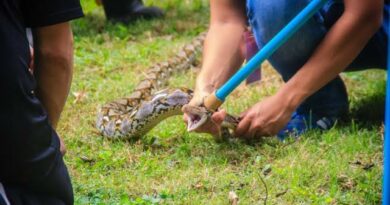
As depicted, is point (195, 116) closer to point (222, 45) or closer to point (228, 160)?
point (228, 160)

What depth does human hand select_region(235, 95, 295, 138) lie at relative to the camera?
350 centimetres

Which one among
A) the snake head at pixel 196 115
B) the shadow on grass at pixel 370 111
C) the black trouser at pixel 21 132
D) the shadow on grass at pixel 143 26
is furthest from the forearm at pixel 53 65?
the shadow on grass at pixel 143 26

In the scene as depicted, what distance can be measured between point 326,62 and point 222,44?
563 mm

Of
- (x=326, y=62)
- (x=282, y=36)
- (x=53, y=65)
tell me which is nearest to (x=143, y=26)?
(x=326, y=62)

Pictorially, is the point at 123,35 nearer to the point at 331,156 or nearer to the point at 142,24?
the point at 142,24

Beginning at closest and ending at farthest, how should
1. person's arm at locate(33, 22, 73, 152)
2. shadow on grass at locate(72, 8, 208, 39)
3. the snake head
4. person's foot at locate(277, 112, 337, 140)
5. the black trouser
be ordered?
1. the black trouser
2. person's arm at locate(33, 22, 73, 152)
3. the snake head
4. person's foot at locate(277, 112, 337, 140)
5. shadow on grass at locate(72, 8, 208, 39)

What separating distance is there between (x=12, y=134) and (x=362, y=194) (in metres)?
1.54

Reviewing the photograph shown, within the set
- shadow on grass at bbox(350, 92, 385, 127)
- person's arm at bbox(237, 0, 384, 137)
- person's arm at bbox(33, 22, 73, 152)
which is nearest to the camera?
person's arm at bbox(33, 22, 73, 152)

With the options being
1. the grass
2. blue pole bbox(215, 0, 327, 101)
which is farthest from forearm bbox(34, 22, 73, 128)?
blue pole bbox(215, 0, 327, 101)

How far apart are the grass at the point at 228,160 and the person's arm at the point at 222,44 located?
345 mm

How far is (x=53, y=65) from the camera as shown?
239cm

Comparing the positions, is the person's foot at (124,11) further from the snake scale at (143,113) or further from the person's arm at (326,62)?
the person's arm at (326,62)

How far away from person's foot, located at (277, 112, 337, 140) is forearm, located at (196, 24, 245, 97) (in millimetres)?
414

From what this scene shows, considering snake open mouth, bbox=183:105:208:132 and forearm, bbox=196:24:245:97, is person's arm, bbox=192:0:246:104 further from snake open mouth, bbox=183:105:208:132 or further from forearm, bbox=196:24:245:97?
snake open mouth, bbox=183:105:208:132
